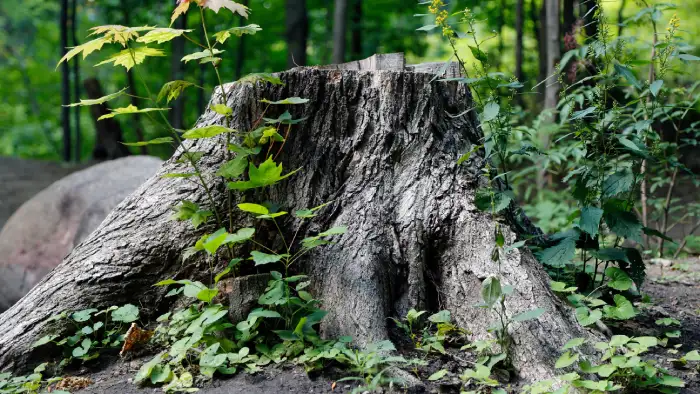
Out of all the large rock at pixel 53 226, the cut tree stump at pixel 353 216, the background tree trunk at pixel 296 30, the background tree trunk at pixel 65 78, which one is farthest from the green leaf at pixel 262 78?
the background tree trunk at pixel 65 78

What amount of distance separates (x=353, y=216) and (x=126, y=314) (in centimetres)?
128

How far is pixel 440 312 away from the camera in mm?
3012

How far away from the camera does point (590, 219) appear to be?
299 centimetres

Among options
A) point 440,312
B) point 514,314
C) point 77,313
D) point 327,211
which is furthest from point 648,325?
point 77,313

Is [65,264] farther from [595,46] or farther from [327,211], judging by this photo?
[595,46]

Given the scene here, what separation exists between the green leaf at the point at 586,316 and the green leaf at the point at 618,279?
0.32m

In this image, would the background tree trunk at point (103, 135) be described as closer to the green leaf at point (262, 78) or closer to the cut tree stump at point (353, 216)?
the cut tree stump at point (353, 216)

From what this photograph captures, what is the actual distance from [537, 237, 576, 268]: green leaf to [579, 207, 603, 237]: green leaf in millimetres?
152

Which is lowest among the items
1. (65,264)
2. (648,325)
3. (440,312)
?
(648,325)

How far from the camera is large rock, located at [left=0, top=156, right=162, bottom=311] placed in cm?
546

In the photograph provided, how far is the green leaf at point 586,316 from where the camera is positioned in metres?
2.77

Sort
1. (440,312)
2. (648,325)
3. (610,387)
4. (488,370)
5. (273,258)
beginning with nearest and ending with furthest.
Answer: (610,387) → (488,370) → (273,258) → (440,312) → (648,325)

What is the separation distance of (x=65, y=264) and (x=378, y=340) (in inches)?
71.3

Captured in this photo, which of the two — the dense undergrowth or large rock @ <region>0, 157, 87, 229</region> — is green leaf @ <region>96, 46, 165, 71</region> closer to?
the dense undergrowth
